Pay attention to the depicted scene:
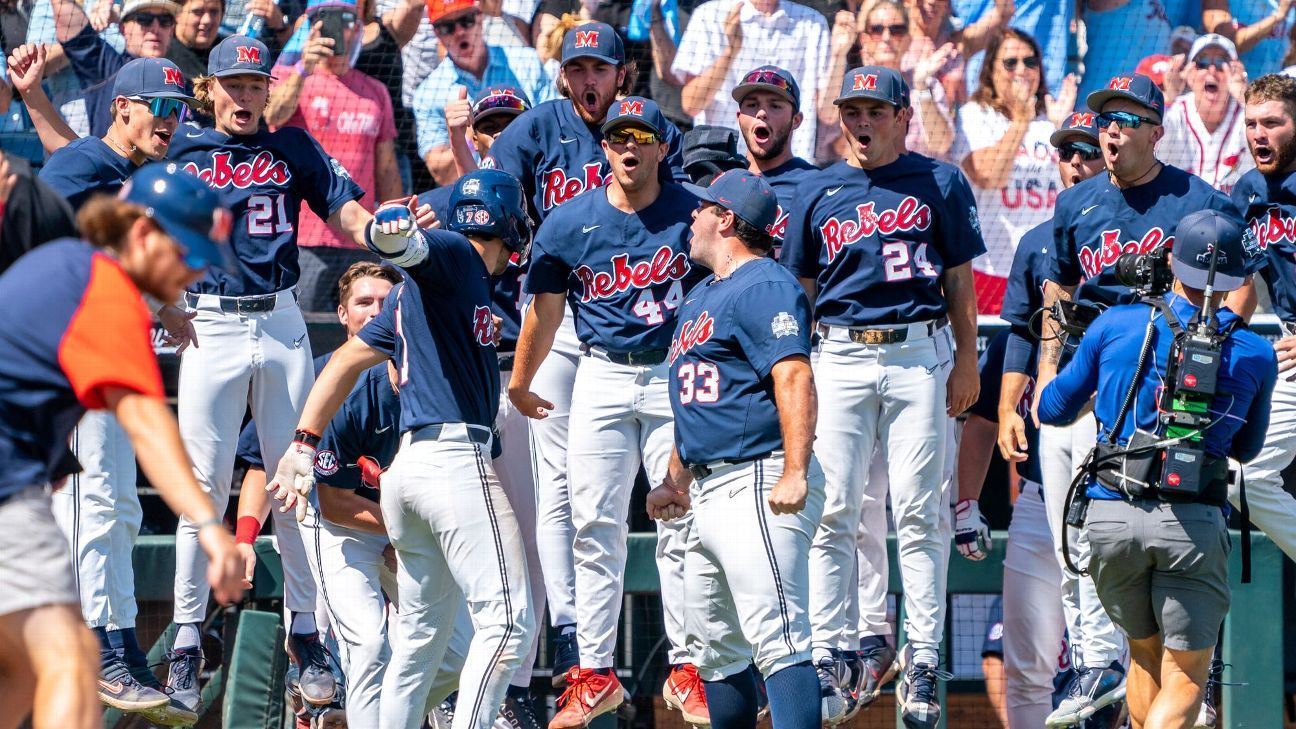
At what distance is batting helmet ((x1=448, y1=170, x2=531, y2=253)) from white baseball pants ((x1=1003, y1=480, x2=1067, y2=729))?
2720mm

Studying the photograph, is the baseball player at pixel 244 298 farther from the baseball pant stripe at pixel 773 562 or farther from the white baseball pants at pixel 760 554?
the baseball pant stripe at pixel 773 562

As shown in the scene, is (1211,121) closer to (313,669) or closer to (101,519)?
(313,669)

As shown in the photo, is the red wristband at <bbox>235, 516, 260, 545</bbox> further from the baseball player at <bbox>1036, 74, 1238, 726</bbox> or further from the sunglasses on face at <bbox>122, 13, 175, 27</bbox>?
the baseball player at <bbox>1036, 74, 1238, 726</bbox>

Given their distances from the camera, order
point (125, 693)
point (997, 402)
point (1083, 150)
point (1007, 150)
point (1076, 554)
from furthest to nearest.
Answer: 1. point (1007, 150)
2. point (997, 402)
3. point (1083, 150)
4. point (1076, 554)
5. point (125, 693)

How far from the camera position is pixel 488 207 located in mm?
5434

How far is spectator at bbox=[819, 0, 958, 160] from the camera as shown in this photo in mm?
8250

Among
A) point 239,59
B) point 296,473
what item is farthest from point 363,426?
point 239,59

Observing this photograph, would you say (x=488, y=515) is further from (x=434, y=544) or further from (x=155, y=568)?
(x=155, y=568)

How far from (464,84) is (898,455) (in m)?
3.17

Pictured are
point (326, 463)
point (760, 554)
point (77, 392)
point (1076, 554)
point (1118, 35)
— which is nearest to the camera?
point (77, 392)

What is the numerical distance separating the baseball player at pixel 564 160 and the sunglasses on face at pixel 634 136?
32 cm

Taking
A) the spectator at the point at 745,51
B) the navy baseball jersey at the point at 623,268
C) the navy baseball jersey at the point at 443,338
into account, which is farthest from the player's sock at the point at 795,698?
the spectator at the point at 745,51

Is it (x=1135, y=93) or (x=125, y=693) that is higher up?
(x=1135, y=93)

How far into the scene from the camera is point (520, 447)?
6723mm
